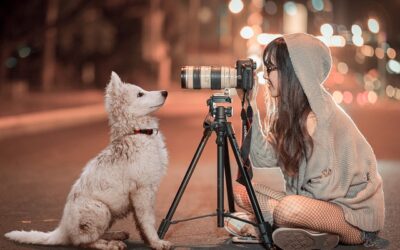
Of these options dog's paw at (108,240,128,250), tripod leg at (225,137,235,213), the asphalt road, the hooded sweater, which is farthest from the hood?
dog's paw at (108,240,128,250)

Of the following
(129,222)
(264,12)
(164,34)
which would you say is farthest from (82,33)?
(264,12)

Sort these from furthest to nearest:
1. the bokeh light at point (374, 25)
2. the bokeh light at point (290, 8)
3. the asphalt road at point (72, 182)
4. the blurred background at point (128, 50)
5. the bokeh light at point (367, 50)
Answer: the bokeh light at point (290, 8) < the bokeh light at point (367, 50) < the bokeh light at point (374, 25) < the blurred background at point (128, 50) < the asphalt road at point (72, 182)

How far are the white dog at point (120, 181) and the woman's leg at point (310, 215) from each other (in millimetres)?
840

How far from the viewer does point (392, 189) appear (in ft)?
27.6

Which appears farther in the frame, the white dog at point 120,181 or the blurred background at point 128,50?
the blurred background at point 128,50

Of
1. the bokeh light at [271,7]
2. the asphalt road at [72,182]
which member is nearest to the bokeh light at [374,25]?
the asphalt road at [72,182]

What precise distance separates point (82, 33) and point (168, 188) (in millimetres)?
30045

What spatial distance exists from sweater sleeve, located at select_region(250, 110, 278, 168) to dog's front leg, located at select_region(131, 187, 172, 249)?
77cm

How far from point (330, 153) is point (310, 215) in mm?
450

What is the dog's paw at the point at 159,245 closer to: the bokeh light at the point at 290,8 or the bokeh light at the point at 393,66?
the bokeh light at the point at 393,66

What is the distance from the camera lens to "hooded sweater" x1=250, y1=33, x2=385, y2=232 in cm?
496

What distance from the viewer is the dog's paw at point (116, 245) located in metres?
5.10

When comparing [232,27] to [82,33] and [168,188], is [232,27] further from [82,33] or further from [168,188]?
[168,188]

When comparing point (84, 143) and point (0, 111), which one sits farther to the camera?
point (0, 111)
